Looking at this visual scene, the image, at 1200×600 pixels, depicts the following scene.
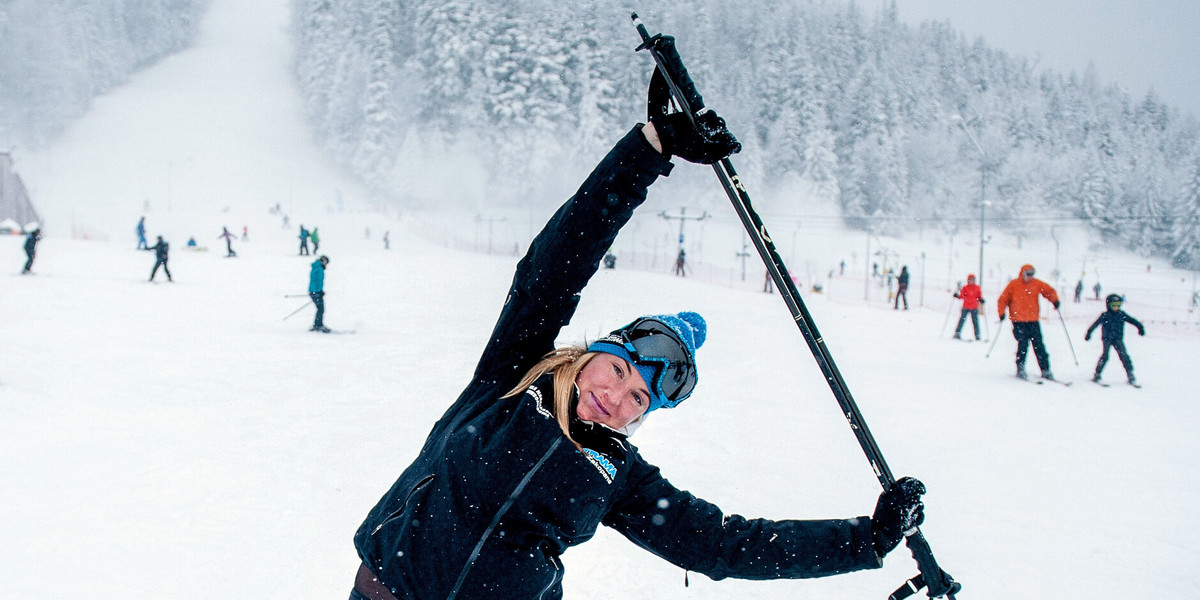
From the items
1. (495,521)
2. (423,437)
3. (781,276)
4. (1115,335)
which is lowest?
(423,437)

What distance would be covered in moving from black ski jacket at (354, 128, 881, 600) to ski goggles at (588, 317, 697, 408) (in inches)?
6.3

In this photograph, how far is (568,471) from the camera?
150 cm

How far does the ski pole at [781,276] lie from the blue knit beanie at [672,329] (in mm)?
244

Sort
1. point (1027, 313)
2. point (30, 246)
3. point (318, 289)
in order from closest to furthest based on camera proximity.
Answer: point (1027, 313) < point (318, 289) < point (30, 246)

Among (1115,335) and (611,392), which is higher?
(611,392)

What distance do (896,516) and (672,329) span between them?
2.35 ft

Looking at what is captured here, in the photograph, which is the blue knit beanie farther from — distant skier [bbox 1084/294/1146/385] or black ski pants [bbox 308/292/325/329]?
black ski pants [bbox 308/292/325/329]

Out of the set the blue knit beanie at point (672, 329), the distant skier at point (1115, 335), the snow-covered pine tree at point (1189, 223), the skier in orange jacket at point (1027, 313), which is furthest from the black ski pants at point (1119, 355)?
the snow-covered pine tree at point (1189, 223)

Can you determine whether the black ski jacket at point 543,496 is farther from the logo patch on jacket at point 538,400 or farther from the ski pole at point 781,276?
the ski pole at point 781,276

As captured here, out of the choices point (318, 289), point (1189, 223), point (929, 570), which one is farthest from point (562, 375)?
point (1189, 223)

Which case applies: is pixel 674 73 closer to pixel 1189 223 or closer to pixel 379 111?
pixel 379 111

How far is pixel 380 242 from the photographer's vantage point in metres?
35.5

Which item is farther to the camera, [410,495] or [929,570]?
[929,570]

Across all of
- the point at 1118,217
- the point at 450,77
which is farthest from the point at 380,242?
the point at 1118,217
